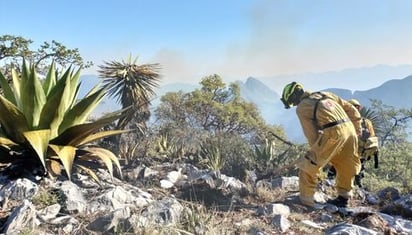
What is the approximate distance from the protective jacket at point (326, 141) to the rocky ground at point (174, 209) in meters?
0.33

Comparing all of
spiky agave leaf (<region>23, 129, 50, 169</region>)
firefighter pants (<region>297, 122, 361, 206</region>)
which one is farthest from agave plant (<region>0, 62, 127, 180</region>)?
firefighter pants (<region>297, 122, 361, 206</region>)

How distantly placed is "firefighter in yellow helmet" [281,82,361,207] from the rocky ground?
0.30 meters

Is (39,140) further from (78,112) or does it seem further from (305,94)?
(305,94)

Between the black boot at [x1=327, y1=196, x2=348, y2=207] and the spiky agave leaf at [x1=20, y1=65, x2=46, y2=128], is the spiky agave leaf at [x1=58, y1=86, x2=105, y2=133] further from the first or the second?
the black boot at [x1=327, y1=196, x2=348, y2=207]

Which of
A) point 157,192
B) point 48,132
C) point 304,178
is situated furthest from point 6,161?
point 304,178

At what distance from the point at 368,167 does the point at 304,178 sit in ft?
26.1

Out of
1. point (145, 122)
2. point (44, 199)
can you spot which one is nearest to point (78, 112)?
point (44, 199)

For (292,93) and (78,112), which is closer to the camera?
(78,112)

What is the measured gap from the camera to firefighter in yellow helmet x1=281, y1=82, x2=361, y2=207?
5.20 meters

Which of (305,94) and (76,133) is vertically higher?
(305,94)

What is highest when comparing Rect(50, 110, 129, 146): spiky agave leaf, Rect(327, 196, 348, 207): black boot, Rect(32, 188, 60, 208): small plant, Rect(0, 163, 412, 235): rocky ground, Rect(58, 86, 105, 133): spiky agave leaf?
Rect(58, 86, 105, 133): spiky agave leaf

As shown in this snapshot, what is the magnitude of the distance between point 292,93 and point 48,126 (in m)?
2.97

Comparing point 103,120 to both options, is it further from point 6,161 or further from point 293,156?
point 293,156

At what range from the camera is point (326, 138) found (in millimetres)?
5184
